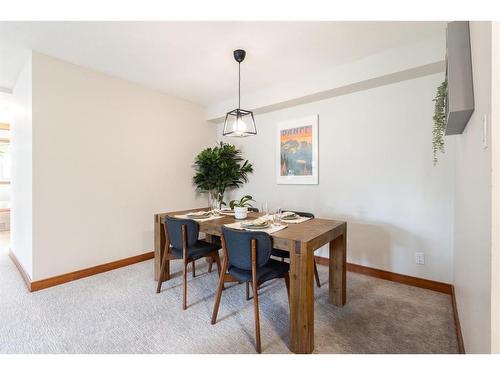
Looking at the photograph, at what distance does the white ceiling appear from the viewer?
2.04m

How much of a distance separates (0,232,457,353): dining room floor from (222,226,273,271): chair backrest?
0.55 m

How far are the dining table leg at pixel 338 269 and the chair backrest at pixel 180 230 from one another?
126 cm

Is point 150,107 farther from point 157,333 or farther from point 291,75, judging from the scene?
point 157,333

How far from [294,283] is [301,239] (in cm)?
29

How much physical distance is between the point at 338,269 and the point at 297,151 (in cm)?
176

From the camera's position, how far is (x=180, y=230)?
7.12 ft

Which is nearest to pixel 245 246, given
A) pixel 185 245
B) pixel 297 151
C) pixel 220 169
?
pixel 185 245

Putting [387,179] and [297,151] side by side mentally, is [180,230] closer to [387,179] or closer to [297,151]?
[297,151]

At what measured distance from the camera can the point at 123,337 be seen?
1.74m

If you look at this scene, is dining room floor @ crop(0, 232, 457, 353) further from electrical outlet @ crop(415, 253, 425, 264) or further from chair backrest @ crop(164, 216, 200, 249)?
chair backrest @ crop(164, 216, 200, 249)

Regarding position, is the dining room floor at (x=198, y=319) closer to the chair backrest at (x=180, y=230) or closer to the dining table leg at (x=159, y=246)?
the dining table leg at (x=159, y=246)

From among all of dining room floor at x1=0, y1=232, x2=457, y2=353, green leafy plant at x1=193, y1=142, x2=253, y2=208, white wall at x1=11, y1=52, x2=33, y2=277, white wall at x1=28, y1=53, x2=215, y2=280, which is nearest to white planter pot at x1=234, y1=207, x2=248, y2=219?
dining room floor at x1=0, y1=232, x2=457, y2=353

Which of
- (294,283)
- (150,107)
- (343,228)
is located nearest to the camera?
(294,283)
